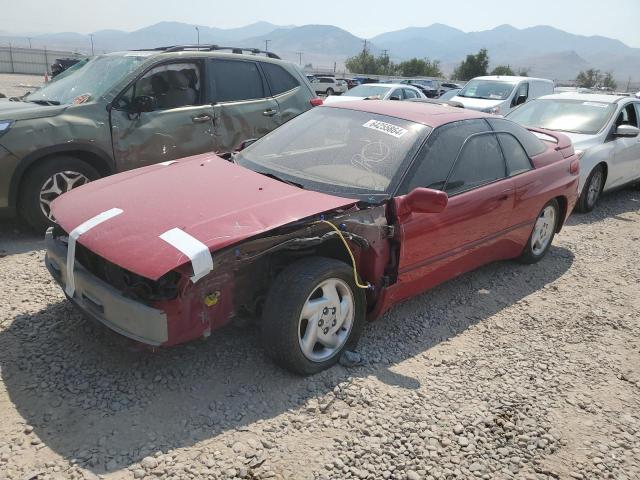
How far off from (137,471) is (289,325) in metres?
1.02

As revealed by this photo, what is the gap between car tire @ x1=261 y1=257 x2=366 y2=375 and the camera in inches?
113

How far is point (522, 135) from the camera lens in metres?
4.80

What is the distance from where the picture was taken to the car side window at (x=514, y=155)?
4.44m

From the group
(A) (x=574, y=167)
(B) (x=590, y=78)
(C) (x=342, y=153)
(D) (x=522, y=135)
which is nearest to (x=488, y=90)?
(A) (x=574, y=167)

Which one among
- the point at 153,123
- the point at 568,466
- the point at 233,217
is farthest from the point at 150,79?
the point at 568,466

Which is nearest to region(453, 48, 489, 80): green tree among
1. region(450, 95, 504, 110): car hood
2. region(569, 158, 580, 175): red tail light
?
→ region(450, 95, 504, 110): car hood

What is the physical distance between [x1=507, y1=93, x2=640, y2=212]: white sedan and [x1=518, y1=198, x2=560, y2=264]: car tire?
2235 mm

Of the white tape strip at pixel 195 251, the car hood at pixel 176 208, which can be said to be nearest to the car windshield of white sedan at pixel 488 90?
the car hood at pixel 176 208

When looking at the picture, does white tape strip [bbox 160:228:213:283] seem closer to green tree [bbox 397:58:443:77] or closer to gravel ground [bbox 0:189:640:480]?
gravel ground [bbox 0:189:640:480]

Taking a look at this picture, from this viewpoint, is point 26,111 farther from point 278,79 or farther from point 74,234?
point 278,79

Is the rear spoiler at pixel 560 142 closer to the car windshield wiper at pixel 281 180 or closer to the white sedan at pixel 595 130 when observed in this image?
the white sedan at pixel 595 130

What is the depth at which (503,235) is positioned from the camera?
444cm

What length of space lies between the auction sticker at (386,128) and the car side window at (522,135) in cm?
111

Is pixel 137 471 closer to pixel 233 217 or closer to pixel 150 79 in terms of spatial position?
pixel 233 217
